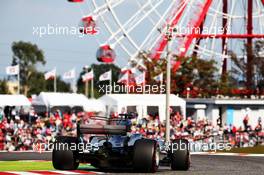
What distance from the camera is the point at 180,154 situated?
17875 millimetres

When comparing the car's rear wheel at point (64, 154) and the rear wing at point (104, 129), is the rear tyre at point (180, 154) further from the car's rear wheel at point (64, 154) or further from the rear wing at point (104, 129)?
the car's rear wheel at point (64, 154)

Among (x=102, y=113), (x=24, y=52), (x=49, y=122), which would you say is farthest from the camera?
(x=24, y=52)

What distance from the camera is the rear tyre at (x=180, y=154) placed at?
17.8 meters

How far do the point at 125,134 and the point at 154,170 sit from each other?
108 centimetres

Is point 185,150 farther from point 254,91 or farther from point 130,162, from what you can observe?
point 254,91

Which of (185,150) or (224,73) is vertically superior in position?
(224,73)

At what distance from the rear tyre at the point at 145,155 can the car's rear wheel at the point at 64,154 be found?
1433 mm

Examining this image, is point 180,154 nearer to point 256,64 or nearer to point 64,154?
point 64,154

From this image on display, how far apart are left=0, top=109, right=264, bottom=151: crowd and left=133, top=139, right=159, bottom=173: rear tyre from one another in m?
12.4

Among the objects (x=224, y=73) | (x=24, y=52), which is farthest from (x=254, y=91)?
(x=24, y=52)

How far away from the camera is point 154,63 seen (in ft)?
191

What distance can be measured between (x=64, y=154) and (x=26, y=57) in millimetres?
94082

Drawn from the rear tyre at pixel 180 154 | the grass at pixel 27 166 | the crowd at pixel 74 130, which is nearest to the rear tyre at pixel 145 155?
the rear tyre at pixel 180 154

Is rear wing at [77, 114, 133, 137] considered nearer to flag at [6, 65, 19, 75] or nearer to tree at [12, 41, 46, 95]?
flag at [6, 65, 19, 75]
